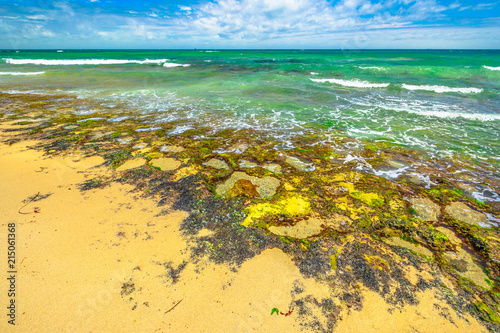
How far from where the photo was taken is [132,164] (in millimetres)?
6652

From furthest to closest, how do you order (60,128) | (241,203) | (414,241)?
(60,128)
(241,203)
(414,241)

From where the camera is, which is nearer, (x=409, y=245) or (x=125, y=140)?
(x=409, y=245)

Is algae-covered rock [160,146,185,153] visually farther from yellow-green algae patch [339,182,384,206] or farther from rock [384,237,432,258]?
rock [384,237,432,258]

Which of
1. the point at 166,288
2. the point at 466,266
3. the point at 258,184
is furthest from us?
the point at 258,184

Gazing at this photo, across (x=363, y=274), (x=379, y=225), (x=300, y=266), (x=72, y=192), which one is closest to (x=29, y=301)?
(x=72, y=192)

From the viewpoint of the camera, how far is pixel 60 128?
958cm

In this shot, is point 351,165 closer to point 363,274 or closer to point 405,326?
point 363,274

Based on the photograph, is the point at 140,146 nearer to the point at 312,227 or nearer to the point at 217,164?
the point at 217,164

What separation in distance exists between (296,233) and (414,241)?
2350 mm

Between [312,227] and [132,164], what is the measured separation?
18.4 feet

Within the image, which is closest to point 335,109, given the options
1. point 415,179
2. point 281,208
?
point 415,179

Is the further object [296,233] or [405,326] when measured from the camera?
[296,233]

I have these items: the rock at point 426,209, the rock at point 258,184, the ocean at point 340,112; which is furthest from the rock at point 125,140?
the rock at point 426,209

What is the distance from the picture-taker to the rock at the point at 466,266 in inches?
142
